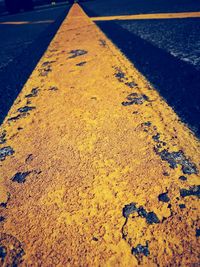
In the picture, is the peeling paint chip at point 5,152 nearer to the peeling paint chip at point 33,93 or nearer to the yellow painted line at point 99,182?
the yellow painted line at point 99,182

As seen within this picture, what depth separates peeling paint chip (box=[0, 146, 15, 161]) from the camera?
4.48 feet

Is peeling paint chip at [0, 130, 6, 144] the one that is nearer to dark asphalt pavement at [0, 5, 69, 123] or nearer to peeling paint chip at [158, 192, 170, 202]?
dark asphalt pavement at [0, 5, 69, 123]

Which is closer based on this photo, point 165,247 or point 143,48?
point 165,247

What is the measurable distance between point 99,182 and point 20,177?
0.39 m

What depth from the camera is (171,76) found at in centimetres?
205

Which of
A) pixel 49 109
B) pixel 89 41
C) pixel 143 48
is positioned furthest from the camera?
pixel 89 41

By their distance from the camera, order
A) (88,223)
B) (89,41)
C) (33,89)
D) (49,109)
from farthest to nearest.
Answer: (89,41) → (33,89) → (49,109) → (88,223)

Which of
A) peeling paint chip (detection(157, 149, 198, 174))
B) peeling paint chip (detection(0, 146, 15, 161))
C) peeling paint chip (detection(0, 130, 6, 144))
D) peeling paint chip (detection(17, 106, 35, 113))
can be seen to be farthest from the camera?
peeling paint chip (detection(17, 106, 35, 113))

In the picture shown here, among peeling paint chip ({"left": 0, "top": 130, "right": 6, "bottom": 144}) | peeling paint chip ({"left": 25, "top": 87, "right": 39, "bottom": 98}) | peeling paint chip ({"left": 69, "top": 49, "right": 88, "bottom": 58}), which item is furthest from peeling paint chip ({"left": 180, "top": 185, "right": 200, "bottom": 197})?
peeling paint chip ({"left": 69, "top": 49, "right": 88, "bottom": 58})

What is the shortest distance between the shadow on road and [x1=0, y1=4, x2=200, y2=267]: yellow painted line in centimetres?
7

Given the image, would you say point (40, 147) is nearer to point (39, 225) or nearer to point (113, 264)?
point (39, 225)

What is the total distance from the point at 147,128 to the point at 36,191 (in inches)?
27.4

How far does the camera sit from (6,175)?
3.98 ft

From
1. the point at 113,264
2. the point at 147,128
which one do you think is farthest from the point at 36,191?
the point at 147,128
